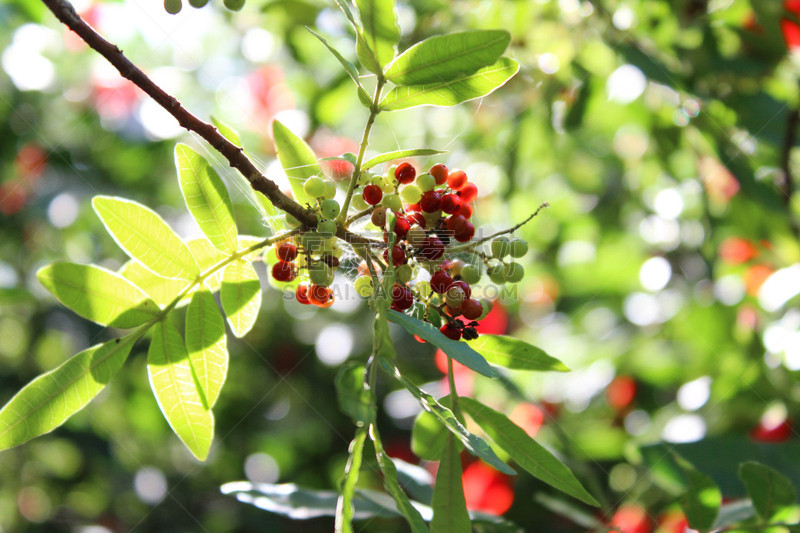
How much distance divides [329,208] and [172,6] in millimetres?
416

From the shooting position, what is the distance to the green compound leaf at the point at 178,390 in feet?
3.10

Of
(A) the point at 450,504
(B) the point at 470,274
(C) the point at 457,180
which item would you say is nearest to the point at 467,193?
(C) the point at 457,180

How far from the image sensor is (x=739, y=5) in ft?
5.76

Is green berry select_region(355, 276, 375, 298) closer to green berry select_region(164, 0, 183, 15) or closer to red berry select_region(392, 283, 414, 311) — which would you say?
red berry select_region(392, 283, 414, 311)

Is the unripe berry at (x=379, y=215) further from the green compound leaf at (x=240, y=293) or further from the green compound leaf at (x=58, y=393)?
the green compound leaf at (x=58, y=393)

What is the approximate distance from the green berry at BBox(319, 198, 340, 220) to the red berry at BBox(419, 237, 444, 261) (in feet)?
0.45

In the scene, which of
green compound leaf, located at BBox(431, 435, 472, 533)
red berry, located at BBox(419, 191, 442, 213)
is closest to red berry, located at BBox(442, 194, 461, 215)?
red berry, located at BBox(419, 191, 442, 213)

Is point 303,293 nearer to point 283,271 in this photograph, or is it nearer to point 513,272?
point 283,271

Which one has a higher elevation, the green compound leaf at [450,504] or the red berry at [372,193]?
the red berry at [372,193]

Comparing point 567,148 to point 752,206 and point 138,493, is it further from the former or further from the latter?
point 138,493

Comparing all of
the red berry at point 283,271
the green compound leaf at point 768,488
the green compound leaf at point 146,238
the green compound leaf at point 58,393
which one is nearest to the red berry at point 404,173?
the red berry at point 283,271

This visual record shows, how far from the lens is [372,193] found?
38.0 inches

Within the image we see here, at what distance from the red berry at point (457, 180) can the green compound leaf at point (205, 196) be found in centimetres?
35

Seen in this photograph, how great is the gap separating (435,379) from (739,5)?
168cm
